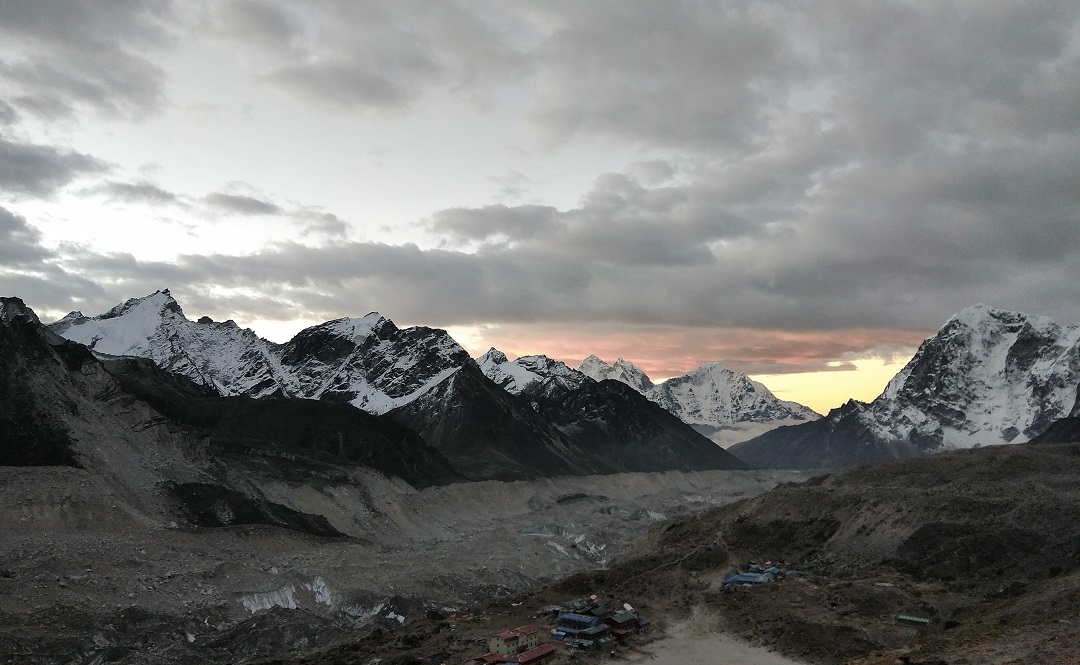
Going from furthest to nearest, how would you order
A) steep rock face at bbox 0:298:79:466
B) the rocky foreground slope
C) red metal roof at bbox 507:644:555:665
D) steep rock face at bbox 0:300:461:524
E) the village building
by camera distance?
steep rock face at bbox 0:300:461:524 → steep rock face at bbox 0:298:79:466 → the village building → red metal roof at bbox 507:644:555:665 → the rocky foreground slope

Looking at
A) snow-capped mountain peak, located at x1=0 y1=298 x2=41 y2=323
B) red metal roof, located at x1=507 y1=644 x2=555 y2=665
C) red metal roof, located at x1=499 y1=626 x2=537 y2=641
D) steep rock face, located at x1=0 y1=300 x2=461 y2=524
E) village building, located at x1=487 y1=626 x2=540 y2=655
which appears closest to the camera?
red metal roof, located at x1=507 y1=644 x2=555 y2=665

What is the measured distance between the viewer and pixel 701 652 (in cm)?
6034

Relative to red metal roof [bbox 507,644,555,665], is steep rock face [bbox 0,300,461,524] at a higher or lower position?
higher

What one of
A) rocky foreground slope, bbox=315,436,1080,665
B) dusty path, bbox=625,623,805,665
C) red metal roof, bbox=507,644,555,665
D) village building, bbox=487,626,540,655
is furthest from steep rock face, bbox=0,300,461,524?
dusty path, bbox=625,623,805,665

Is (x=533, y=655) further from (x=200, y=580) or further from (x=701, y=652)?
(x=200, y=580)

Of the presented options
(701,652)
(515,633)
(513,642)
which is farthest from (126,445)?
(701,652)

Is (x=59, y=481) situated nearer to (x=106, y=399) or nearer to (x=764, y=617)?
(x=106, y=399)

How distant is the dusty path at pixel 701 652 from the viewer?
58.2 m

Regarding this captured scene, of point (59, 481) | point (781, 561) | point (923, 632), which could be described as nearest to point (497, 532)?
point (781, 561)

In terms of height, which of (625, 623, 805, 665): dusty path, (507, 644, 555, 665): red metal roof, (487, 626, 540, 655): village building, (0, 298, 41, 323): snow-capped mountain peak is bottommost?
(625, 623, 805, 665): dusty path

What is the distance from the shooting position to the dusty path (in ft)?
191

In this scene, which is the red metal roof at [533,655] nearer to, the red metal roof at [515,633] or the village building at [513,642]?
the village building at [513,642]

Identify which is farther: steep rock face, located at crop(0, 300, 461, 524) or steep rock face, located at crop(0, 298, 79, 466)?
steep rock face, located at crop(0, 300, 461, 524)

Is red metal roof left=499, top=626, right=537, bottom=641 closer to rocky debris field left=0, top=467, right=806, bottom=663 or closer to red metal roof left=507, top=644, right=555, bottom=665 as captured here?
red metal roof left=507, top=644, right=555, bottom=665
